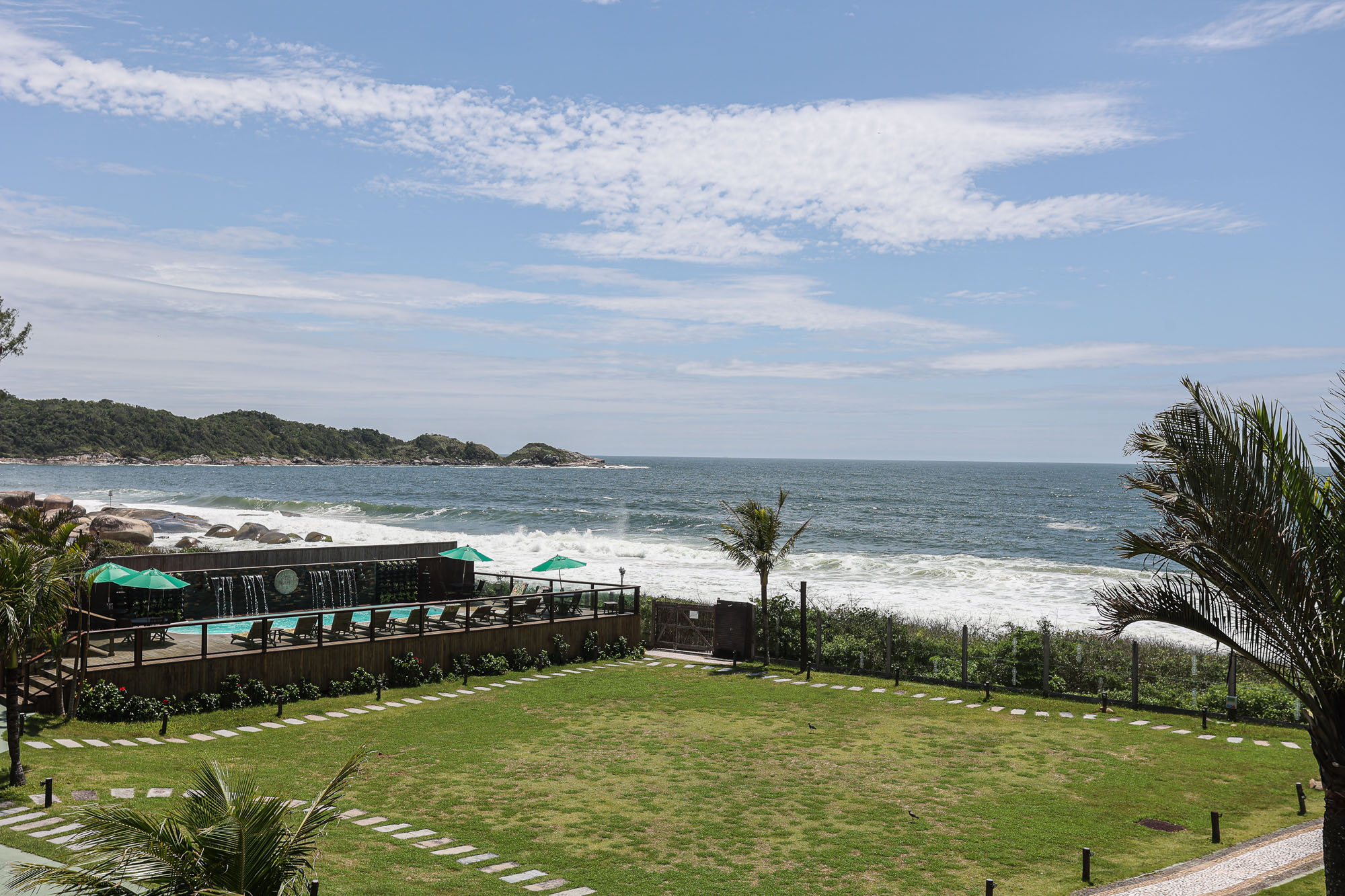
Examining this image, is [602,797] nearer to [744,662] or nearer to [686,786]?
[686,786]

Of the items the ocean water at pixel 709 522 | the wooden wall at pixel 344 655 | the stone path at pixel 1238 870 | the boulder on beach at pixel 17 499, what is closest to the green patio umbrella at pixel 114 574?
the wooden wall at pixel 344 655

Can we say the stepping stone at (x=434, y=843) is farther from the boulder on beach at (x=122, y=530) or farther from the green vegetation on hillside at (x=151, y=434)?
the green vegetation on hillside at (x=151, y=434)

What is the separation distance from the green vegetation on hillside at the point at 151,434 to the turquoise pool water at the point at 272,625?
125960mm

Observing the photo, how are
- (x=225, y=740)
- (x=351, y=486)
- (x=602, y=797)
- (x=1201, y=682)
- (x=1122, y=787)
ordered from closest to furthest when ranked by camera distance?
(x=602, y=797)
(x=1122, y=787)
(x=225, y=740)
(x=1201, y=682)
(x=351, y=486)

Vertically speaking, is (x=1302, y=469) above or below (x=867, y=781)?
above

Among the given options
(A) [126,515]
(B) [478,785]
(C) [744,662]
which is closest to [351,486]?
(A) [126,515]

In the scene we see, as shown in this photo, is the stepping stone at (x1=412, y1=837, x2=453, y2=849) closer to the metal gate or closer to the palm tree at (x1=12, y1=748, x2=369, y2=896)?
the palm tree at (x1=12, y1=748, x2=369, y2=896)

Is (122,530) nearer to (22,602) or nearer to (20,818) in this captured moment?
(22,602)

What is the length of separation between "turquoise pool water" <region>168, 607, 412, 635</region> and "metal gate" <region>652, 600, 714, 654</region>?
6.78 m

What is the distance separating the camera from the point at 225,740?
1483 cm

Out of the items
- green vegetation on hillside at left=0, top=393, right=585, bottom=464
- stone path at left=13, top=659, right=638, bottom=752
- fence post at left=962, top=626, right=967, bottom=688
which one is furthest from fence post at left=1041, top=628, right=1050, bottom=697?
green vegetation on hillside at left=0, top=393, right=585, bottom=464

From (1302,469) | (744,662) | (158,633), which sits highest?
(1302,469)

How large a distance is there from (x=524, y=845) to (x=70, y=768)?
6.55m

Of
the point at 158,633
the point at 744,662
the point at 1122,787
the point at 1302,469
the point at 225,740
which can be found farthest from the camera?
the point at 744,662
